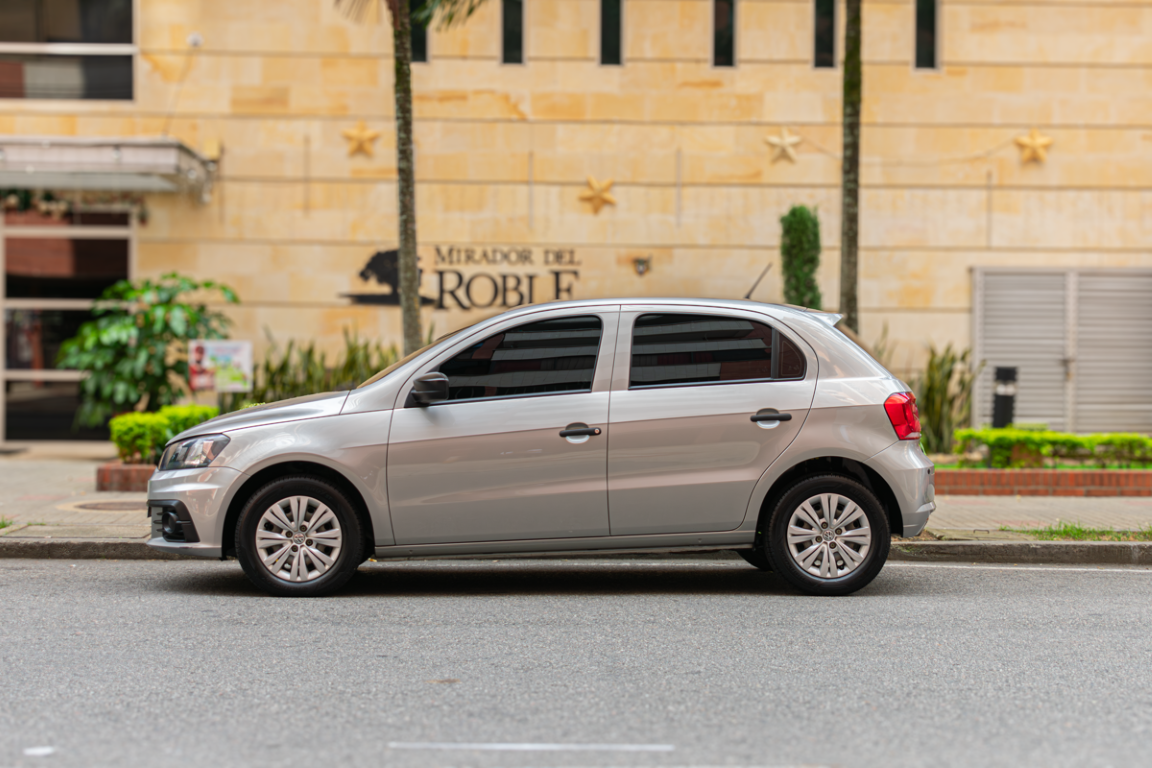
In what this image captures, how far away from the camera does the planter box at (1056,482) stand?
1089 centimetres

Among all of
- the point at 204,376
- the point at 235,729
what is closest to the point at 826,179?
the point at 204,376

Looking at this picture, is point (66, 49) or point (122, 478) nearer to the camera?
point (122, 478)

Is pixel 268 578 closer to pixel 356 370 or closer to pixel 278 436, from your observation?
pixel 278 436

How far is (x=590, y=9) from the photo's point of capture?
14875mm

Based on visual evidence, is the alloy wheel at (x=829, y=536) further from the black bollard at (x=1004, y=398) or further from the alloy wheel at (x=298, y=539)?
the black bollard at (x=1004, y=398)

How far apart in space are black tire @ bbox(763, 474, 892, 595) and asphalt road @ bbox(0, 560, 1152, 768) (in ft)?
0.52

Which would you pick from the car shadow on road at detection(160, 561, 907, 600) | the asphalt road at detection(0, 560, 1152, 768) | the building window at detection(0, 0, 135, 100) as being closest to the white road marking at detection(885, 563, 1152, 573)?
the asphalt road at detection(0, 560, 1152, 768)

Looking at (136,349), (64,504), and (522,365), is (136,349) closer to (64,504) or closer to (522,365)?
(64,504)

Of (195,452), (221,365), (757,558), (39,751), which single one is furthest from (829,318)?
(221,365)

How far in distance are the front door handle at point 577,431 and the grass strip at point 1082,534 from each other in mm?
3869

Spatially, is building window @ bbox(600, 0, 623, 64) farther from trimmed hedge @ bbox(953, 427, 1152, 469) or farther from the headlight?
the headlight

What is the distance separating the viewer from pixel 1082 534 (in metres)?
8.40

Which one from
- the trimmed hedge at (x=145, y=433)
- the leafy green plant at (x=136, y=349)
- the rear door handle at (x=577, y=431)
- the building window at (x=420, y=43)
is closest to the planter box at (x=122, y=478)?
the trimmed hedge at (x=145, y=433)

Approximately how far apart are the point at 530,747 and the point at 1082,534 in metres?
5.94
